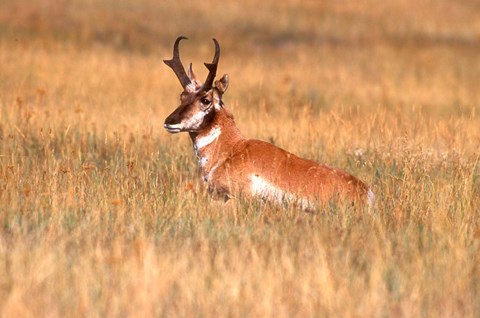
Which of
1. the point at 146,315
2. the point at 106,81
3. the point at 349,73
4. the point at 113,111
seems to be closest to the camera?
the point at 146,315

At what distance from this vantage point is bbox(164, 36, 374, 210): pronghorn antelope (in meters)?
7.75

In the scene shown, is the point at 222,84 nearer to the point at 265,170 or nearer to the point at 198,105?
the point at 198,105

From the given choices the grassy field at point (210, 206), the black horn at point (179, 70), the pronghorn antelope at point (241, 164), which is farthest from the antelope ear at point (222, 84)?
the grassy field at point (210, 206)

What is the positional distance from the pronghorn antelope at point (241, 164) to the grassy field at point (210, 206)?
8.4 inches

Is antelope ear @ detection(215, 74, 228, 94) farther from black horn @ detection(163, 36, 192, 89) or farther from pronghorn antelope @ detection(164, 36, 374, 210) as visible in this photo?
black horn @ detection(163, 36, 192, 89)

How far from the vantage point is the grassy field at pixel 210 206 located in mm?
5414

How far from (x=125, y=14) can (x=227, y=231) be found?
18454 millimetres

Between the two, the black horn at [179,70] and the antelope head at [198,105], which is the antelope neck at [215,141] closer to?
the antelope head at [198,105]

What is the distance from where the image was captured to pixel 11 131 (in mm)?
11211

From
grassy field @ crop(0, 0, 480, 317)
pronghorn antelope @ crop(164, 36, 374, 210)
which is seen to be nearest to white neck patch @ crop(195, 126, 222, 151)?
pronghorn antelope @ crop(164, 36, 374, 210)

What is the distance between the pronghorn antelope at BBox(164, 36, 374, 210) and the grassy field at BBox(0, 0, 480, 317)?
21cm

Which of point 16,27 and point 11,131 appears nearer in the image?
point 11,131

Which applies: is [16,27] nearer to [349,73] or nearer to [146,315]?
[349,73]

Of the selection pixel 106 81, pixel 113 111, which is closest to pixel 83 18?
pixel 106 81
